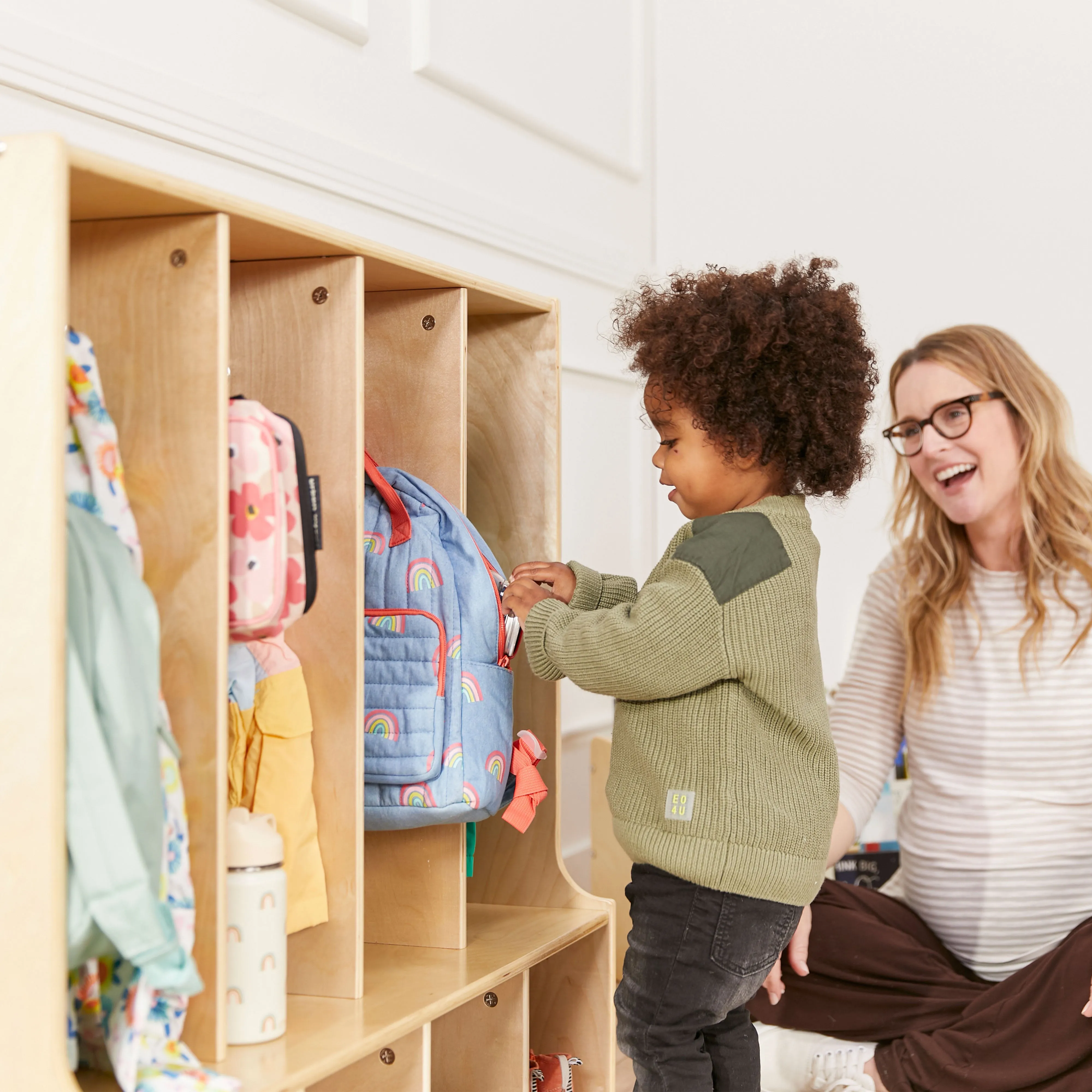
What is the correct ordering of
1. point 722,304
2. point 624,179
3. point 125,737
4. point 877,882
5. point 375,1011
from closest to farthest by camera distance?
point 125,737 → point 375,1011 → point 722,304 → point 877,882 → point 624,179

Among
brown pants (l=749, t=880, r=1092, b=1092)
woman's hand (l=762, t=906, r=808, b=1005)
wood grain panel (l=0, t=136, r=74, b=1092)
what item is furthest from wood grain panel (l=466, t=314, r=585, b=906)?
wood grain panel (l=0, t=136, r=74, b=1092)

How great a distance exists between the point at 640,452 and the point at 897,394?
3.54ft

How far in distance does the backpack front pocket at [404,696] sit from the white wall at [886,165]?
60.1 inches

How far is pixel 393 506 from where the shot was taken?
1475 mm

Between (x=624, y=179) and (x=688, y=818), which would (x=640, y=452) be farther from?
(x=688, y=818)

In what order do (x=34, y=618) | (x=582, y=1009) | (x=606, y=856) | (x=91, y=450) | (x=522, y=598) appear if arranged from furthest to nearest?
1. (x=606, y=856)
2. (x=582, y=1009)
3. (x=522, y=598)
4. (x=91, y=450)
5. (x=34, y=618)

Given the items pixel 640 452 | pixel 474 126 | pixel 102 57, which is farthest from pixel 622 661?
pixel 640 452

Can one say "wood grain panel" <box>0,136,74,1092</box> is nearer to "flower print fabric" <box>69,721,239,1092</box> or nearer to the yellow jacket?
"flower print fabric" <box>69,721,239,1092</box>

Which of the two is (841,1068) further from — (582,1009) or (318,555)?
(318,555)

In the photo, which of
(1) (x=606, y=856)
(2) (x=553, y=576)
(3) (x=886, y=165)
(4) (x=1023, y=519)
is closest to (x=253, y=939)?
(2) (x=553, y=576)

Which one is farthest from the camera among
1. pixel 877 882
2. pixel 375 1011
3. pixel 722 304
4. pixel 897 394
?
pixel 877 882

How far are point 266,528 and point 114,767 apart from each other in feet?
0.89

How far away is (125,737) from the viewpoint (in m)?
1.00

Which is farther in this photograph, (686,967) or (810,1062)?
(810,1062)
